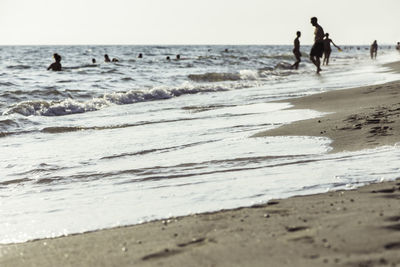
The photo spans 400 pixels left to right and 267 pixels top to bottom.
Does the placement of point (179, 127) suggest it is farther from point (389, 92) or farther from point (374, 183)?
point (374, 183)

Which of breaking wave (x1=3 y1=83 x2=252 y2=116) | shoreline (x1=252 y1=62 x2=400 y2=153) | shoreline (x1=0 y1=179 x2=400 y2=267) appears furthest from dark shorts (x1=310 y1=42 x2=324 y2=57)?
shoreline (x1=0 y1=179 x2=400 y2=267)

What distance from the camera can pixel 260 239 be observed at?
2244 millimetres

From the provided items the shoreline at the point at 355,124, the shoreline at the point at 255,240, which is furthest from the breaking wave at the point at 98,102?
the shoreline at the point at 255,240

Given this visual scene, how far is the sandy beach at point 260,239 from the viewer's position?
79.7 inches

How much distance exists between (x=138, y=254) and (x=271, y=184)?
53.3 inches

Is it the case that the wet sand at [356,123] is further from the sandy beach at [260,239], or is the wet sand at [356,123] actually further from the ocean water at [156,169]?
the sandy beach at [260,239]

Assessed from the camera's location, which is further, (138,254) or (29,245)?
(29,245)

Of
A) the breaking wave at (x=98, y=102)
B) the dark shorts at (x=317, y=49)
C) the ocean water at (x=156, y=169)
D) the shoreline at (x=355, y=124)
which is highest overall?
the dark shorts at (x=317, y=49)

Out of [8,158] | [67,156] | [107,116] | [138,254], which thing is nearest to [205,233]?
[138,254]

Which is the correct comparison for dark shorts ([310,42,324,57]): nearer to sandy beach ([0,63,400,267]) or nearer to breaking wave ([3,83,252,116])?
breaking wave ([3,83,252,116])

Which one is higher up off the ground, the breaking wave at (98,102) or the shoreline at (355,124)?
the shoreline at (355,124)

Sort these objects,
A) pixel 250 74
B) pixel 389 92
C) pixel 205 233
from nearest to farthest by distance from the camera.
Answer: pixel 205 233
pixel 389 92
pixel 250 74

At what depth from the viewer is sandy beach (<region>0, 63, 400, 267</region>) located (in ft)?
6.64

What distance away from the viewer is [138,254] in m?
2.23
